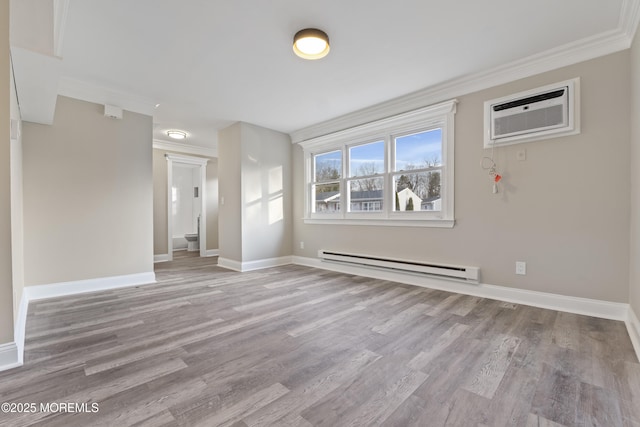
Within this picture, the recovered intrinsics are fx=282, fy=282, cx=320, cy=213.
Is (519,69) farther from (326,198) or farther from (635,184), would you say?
(326,198)

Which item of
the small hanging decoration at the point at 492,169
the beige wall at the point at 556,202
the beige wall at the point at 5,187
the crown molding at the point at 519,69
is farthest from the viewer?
the small hanging decoration at the point at 492,169

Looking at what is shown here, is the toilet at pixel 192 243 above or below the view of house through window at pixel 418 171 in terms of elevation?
below

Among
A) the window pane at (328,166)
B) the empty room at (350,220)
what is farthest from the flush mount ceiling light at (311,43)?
the window pane at (328,166)

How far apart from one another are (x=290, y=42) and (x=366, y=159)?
7.50 ft

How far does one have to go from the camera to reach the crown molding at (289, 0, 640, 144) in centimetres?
236

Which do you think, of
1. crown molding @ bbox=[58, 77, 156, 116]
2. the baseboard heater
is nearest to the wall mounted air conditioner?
the baseboard heater

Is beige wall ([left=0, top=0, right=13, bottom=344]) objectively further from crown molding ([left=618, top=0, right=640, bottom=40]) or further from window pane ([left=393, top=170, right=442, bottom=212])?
crown molding ([left=618, top=0, right=640, bottom=40])

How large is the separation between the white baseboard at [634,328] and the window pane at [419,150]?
2.20 m

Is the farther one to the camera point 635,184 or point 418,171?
point 418,171

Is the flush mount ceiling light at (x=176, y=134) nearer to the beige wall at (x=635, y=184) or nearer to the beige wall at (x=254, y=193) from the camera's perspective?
the beige wall at (x=254, y=193)

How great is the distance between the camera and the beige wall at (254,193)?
15.6 feet

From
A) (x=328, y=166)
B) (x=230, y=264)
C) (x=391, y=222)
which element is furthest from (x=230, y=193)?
(x=391, y=222)

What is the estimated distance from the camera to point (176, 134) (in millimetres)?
5328

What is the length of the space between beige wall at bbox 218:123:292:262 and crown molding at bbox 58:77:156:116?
1390 mm
